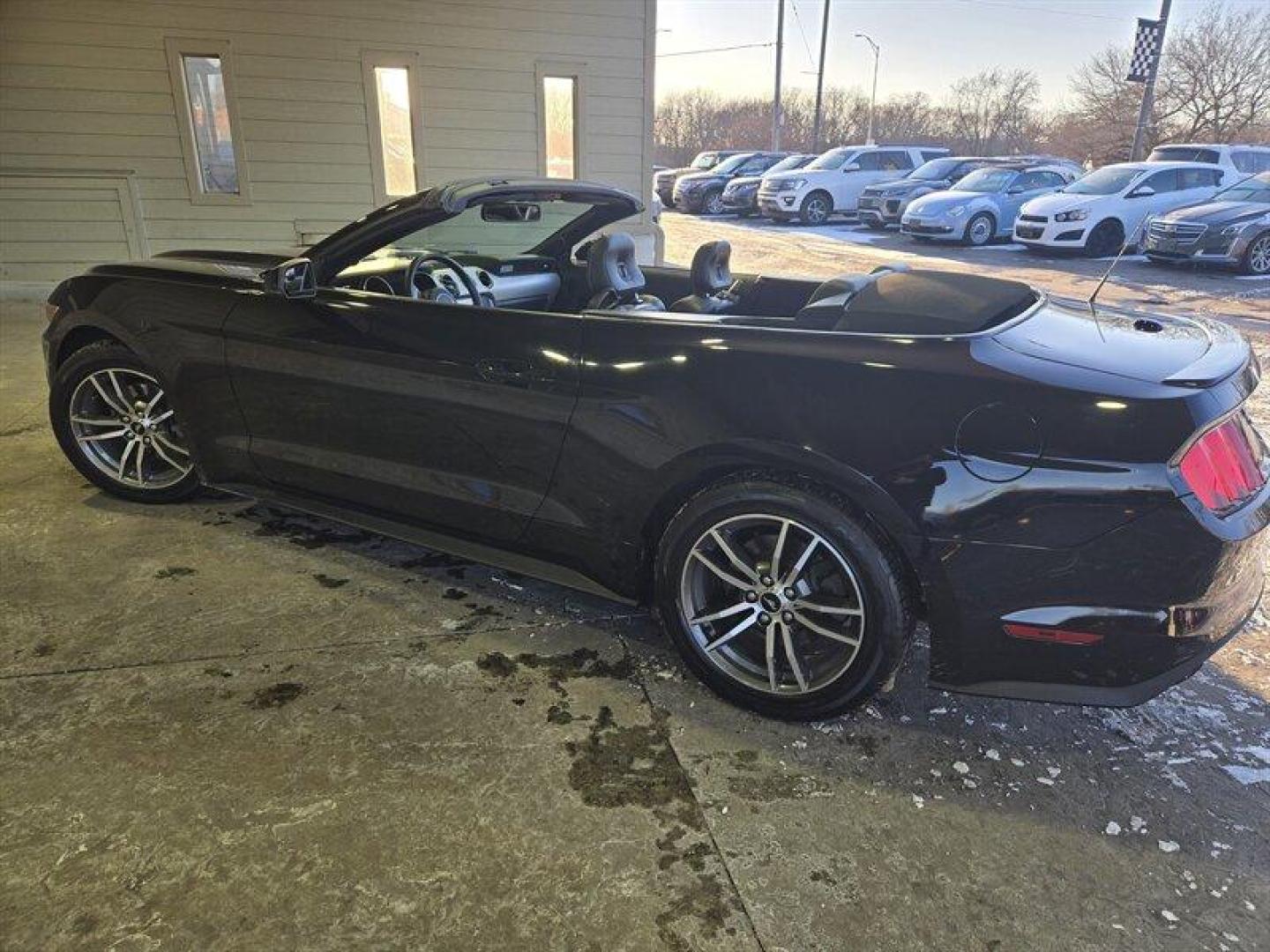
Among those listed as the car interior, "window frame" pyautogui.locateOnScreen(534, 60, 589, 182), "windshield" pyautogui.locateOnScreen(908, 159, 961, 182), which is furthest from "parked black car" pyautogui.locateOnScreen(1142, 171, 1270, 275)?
the car interior

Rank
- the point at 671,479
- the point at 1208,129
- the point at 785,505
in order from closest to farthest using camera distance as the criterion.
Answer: the point at 785,505
the point at 671,479
the point at 1208,129

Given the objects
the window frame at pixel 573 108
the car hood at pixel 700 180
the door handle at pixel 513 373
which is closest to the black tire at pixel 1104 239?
the window frame at pixel 573 108

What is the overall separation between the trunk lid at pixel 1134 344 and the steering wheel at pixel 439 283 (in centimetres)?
199

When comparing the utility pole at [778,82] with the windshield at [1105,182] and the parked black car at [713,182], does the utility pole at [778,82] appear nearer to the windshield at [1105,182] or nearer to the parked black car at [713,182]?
the parked black car at [713,182]

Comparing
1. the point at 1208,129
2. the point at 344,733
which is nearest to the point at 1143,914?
the point at 344,733

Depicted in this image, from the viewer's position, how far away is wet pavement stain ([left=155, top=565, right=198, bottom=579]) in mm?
3119

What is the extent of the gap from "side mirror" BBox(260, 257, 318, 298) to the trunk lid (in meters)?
2.29

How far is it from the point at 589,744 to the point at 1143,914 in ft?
4.36

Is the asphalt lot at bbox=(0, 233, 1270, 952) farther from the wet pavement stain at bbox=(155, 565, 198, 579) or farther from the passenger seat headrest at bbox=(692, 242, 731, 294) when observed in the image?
the passenger seat headrest at bbox=(692, 242, 731, 294)

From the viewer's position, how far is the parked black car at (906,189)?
57.2ft

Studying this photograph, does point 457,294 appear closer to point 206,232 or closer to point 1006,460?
point 1006,460

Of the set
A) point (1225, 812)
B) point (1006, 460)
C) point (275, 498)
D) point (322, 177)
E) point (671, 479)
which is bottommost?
point (1225, 812)

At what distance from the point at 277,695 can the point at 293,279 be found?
1.44m

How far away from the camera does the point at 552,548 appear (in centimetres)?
270
